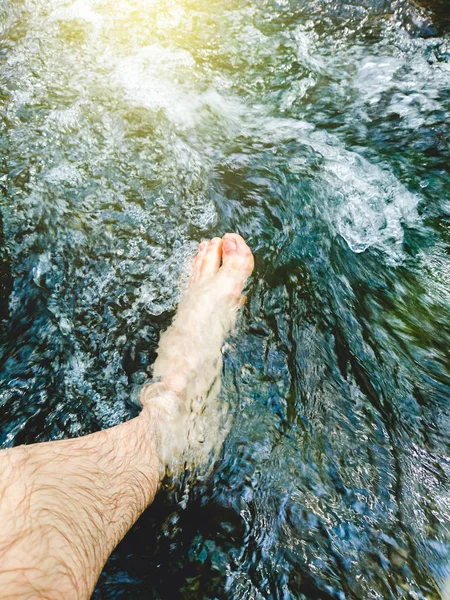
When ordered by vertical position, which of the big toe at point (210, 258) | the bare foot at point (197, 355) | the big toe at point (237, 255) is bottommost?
the bare foot at point (197, 355)

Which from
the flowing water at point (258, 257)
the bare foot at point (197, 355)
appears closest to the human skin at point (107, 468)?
the bare foot at point (197, 355)

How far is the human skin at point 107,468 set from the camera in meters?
1.06

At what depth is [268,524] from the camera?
4.89ft

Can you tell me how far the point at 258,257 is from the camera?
227 cm

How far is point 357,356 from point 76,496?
4.21 ft

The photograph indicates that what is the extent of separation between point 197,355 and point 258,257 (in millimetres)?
652

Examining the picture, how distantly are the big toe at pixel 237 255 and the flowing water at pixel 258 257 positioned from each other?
0.26 feet

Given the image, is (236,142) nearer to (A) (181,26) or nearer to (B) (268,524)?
(A) (181,26)

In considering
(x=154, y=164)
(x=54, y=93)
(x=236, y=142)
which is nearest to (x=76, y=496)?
(x=154, y=164)

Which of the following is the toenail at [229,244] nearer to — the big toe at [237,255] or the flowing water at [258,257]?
the big toe at [237,255]

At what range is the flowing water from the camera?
1.47 metres

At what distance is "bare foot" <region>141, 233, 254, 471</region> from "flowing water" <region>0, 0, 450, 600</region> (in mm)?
86

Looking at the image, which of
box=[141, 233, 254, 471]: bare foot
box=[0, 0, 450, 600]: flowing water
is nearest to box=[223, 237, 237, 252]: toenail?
box=[141, 233, 254, 471]: bare foot

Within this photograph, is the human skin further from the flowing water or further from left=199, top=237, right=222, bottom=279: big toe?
the flowing water
